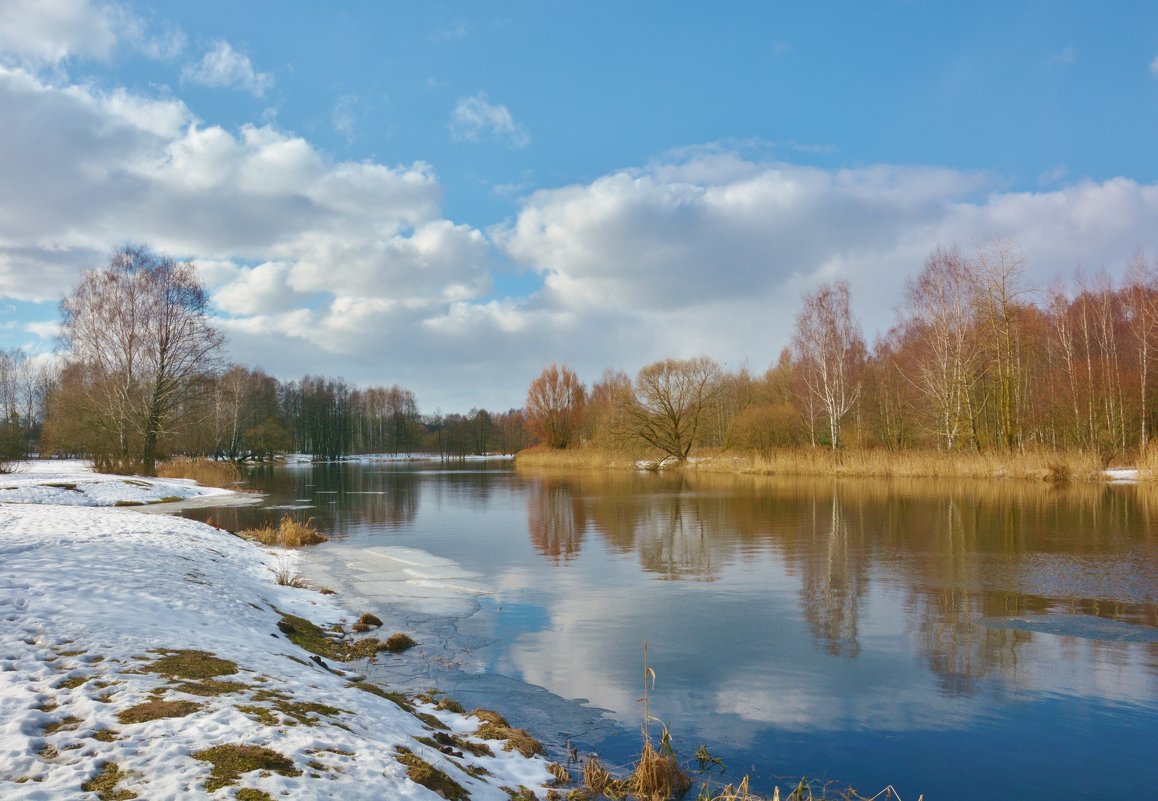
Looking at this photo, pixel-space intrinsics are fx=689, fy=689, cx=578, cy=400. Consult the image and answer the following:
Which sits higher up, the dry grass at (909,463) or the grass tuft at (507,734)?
the dry grass at (909,463)

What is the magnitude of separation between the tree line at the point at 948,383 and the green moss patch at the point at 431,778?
121ft

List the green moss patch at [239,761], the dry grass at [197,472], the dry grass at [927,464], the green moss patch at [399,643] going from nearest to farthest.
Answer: the green moss patch at [239,761]
the green moss patch at [399,643]
the dry grass at [927,464]
the dry grass at [197,472]

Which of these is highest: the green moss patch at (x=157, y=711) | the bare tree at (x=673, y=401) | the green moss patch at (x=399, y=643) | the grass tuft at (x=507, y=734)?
the bare tree at (x=673, y=401)

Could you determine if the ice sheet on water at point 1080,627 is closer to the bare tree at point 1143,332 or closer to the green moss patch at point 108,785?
the green moss patch at point 108,785

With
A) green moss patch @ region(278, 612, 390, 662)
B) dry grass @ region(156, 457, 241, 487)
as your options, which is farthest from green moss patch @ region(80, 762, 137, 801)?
dry grass @ region(156, 457, 241, 487)

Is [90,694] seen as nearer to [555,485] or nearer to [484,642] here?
[484,642]

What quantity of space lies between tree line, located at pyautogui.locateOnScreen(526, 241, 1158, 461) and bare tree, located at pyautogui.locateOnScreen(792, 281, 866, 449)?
88 mm

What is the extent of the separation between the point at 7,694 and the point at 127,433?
121 feet

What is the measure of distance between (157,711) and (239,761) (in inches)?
40.6

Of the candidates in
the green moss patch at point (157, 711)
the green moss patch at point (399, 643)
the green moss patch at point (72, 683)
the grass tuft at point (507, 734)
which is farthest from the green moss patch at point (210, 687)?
the green moss patch at point (399, 643)

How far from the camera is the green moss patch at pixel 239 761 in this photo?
12.4 ft

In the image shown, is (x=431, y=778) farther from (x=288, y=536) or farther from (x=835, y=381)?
(x=835, y=381)

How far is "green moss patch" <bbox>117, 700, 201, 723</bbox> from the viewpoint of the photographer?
4422 mm

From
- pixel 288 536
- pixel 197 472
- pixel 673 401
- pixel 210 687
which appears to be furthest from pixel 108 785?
pixel 673 401
